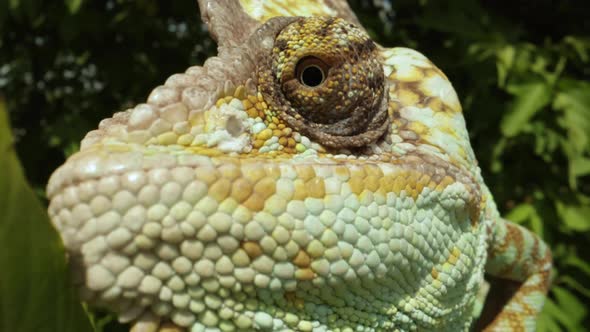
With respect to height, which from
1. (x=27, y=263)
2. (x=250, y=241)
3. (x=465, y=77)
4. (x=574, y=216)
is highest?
(x=27, y=263)

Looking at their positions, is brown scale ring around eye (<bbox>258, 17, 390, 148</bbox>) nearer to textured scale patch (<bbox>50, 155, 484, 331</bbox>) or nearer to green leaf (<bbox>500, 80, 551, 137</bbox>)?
textured scale patch (<bbox>50, 155, 484, 331</bbox>)

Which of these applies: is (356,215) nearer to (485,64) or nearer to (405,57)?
(405,57)

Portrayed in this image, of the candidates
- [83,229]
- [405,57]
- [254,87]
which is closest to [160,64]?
[405,57]

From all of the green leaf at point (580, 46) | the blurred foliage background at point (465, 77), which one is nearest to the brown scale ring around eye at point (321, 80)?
the blurred foliage background at point (465, 77)

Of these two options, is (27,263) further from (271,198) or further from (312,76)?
(312,76)

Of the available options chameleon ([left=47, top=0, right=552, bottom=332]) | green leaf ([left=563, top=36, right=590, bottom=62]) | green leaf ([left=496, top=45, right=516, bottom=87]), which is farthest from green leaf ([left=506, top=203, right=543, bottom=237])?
chameleon ([left=47, top=0, right=552, bottom=332])

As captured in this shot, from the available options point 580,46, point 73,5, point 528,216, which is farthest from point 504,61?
point 73,5
